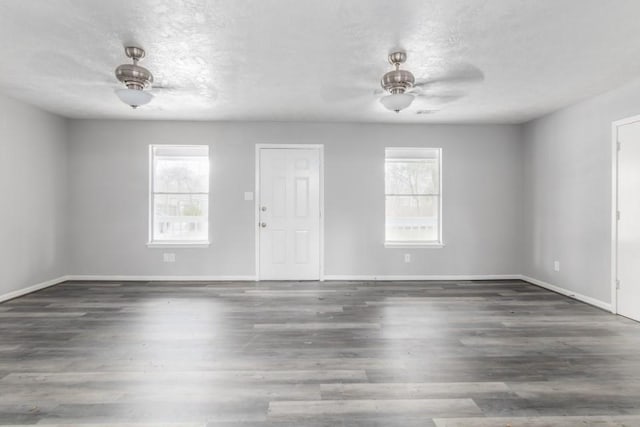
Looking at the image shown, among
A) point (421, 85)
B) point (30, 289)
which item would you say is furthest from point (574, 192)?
point (30, 289)

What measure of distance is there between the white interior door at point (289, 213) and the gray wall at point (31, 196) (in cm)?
298

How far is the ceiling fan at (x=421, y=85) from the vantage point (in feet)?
9.49

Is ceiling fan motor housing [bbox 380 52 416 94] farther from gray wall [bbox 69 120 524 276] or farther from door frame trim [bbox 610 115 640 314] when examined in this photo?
door frame trim [bbox 610 115 640 314]

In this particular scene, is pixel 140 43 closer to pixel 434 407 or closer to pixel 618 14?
pixel 434 407

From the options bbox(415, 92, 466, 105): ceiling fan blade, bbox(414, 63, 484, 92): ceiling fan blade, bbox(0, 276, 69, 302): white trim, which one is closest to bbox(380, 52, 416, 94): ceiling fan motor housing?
bbox(414, 63, 484, 92): ceiling fan blade

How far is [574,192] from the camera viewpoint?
13.6 feet

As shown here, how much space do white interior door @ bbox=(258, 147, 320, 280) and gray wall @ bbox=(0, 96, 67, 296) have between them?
2.98 meters

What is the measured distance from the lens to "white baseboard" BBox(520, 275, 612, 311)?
3707 mm

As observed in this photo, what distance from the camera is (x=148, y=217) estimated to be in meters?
5.02

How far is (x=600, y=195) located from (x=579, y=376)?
2.54m

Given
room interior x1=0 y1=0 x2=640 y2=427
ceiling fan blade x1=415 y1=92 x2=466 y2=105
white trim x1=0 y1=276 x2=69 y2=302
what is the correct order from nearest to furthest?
1. room interior x1=0 y1=0 x2=640 y2=427
2. ceiling fan blade x1=415 y1=92 x2=466 y2=105
3. white trim x1=0 y1=276 x2=69 y2=302

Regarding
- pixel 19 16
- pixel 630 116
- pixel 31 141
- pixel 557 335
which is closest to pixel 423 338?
pixel 557 335

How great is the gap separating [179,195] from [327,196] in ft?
7.71

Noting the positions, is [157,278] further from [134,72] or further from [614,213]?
[614,213]
